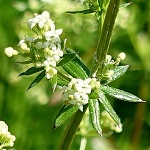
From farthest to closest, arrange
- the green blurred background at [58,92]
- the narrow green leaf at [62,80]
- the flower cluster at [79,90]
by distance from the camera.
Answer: the green blurred background at [58,92] < the narrow green leaf at [62,80] < the flower cluster at [79,90]

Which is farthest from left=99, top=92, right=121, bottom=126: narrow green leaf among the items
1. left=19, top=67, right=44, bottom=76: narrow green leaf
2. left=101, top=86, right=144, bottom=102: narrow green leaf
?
left=19, top=67, right=44, bottom=76: narrow green leaf

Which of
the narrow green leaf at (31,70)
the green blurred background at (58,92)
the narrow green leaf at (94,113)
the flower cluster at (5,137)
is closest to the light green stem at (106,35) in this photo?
the narrow green leaf at (94,113)

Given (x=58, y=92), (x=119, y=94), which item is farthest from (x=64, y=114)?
(x=58, y=92)

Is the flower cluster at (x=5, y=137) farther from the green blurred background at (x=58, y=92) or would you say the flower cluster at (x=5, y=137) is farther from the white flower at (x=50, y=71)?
the green blurred background at (x=58, y=92)

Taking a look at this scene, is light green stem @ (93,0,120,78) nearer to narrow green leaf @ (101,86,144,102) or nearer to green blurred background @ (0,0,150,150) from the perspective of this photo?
narrow green leaf @ (101,86,144,102)

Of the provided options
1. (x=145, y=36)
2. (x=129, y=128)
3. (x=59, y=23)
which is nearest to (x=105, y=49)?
(x=59, y=23)

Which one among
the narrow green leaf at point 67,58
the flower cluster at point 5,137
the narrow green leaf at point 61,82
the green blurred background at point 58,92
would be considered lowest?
the green blurred background at point 58,92
